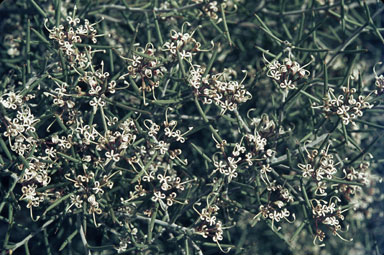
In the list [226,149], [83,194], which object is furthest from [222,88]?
[83,194]

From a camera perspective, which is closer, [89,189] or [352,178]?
[89,189]

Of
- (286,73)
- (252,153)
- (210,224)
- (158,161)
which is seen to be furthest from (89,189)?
(286,73)

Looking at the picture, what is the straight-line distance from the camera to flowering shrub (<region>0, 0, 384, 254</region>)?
4.03 ft

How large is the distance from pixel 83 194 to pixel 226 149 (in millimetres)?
454

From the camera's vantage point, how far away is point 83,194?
1252mm

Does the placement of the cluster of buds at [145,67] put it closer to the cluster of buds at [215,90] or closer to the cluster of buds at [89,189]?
the cluster of buds at [215,90]

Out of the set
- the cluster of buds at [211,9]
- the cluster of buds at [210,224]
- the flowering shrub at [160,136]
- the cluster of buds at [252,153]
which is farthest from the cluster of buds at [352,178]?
the cluster of buds at [211,9]

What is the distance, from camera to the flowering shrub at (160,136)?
4.03 feet

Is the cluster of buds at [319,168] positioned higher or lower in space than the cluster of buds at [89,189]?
lower

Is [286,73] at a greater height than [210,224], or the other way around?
[286,73]

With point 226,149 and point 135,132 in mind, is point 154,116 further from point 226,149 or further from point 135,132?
point 226,149

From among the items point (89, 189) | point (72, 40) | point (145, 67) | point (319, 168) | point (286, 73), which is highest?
point (72, 40)

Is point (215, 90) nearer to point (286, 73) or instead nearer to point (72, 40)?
point (286, 73)

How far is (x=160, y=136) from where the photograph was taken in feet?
4.10
